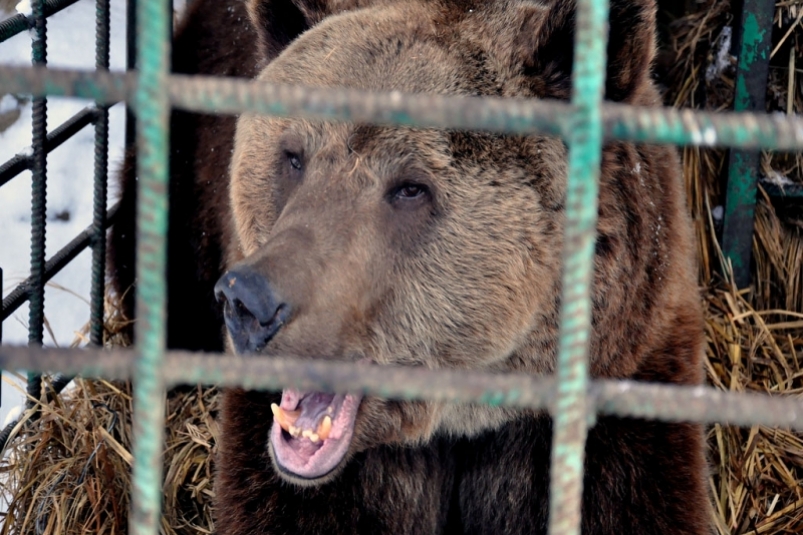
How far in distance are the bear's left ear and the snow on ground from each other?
2.43 metres

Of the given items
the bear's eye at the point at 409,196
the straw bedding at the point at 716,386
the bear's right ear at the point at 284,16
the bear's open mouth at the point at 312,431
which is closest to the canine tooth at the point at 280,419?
the bear's open mouth at the point at 312,431

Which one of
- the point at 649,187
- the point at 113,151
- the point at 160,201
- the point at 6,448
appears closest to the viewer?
the point at 160,201

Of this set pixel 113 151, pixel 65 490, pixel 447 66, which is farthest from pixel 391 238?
pixel 113 151

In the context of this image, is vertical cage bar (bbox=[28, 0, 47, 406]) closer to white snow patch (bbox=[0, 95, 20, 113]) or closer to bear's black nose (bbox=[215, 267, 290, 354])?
bear's black nose (bbox=[215, 267, 290, 354])

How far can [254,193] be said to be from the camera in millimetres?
2877

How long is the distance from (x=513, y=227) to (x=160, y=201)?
56.2 inches

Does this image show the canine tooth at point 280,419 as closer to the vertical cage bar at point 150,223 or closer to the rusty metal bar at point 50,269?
the vertical cage bar at point 150,223

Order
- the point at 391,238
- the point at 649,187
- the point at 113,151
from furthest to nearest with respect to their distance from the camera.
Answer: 1. the point at 113,151
2. the point at 649,187
3. the point at 391,238

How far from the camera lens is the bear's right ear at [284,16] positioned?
9.88 ft

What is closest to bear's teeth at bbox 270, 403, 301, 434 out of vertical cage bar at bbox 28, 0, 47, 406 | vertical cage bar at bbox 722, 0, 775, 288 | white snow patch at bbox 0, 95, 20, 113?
vertical cage bar at bbox 28, 0, 47, 406

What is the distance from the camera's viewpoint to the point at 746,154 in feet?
14.3

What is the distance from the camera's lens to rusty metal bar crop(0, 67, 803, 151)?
125 centimetres

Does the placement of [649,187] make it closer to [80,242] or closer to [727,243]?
[727,243]

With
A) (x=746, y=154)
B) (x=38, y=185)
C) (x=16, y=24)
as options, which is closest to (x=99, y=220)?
(x=38, y=185)
